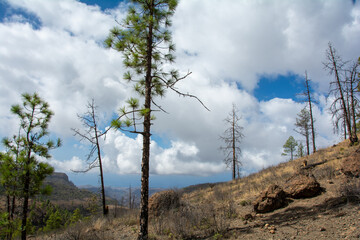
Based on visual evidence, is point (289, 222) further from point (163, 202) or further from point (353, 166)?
point (163, 202)

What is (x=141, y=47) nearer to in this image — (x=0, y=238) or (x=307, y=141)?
(x=0, y=238)

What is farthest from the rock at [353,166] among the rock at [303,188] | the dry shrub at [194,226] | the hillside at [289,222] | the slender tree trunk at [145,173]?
the slender tree trunk at [145,173]

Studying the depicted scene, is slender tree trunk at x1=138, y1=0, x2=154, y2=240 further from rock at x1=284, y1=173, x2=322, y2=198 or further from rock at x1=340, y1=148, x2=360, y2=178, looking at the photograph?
rock at x1=340, y1=148, x2=360, y2=178

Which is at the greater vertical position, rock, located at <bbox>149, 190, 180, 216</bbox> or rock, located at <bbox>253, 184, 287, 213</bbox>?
rock, located at <bbox>253, 184, 287, 213</bbox>

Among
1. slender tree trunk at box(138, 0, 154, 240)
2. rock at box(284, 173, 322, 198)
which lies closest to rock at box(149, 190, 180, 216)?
slender tree trunk at box(138, 0, 154, 240)

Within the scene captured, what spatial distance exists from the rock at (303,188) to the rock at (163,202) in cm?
546

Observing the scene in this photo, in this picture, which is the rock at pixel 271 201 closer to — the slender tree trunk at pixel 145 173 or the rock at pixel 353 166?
the rock at pixel 353 166

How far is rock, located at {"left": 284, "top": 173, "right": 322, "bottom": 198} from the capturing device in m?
7.85

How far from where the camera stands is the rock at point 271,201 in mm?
7668

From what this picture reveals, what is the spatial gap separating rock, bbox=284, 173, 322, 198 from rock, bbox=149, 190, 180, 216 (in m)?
5.46

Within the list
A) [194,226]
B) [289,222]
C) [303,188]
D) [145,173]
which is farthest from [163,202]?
[303,188]

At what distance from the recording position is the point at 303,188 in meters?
7.95

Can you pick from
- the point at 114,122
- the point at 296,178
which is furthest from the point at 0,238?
the point at 296,178

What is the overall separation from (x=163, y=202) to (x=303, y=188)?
6453mm
